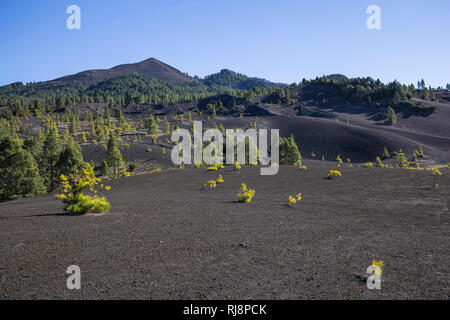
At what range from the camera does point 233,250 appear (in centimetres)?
793

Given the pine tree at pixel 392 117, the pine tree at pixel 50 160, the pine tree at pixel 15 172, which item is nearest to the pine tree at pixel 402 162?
the pine tree at pixel 50 160

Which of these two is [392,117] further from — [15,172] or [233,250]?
[15,172]

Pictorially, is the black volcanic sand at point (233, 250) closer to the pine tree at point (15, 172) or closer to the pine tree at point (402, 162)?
the pine tree at point (15, 172)

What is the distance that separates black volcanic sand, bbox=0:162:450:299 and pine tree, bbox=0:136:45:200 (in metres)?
14.6

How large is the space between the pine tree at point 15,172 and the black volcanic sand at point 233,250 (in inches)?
575

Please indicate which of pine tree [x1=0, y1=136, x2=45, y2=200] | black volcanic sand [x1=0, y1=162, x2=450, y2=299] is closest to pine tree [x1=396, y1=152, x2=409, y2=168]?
black volcanic sand [x1=0, y1=162, x2=450, y2=299]

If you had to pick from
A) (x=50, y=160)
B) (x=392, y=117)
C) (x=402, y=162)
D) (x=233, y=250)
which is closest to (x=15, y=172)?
(x=50, y=160)

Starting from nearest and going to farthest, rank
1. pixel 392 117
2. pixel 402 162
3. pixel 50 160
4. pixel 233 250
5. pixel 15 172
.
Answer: pixel 233 250 → pixel 15 172 → pixel 50 160 → pixel 402 162 → pixel 392 117

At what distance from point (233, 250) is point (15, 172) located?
2528 cm

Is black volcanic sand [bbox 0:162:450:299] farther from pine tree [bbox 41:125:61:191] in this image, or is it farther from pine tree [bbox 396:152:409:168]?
pine tree [bbox 396:152:409:168]

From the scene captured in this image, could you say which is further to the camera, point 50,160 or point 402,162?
point 402,162

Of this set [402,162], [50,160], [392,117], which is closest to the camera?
[50,160]

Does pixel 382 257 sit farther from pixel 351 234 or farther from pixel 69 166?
pixel 69 166

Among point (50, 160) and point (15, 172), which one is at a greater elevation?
point (50, 160)
